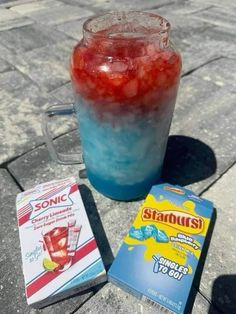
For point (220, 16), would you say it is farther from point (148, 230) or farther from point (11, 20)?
point (148, 230)

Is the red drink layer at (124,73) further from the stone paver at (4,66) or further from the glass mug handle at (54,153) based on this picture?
the stone paver at (4,66)

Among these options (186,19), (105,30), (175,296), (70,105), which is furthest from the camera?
(186,19)

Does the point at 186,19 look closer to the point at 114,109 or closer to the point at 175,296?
the point at 114,109

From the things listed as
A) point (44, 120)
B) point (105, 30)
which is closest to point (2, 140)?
point (44, 120)

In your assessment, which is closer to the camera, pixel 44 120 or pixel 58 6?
pixel 44 120

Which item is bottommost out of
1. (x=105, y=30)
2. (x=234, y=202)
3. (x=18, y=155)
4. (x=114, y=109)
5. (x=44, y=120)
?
(x=234, y=202)

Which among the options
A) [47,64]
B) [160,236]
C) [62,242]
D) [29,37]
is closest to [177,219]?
[160,236]

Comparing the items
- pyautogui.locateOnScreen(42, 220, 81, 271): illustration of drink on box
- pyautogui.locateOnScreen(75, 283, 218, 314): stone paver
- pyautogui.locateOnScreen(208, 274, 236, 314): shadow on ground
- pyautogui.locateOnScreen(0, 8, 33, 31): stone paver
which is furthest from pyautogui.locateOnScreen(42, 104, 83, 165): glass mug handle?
pyautogui.locateOnScreen(0, 8, 33, 31): stone paver
